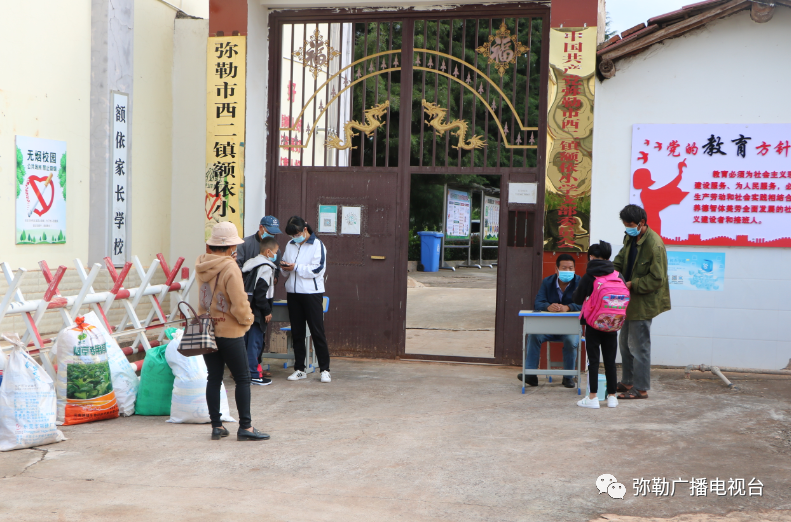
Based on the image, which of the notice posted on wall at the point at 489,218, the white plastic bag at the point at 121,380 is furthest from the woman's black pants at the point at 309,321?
the notice posted on wall at the point at 489,218

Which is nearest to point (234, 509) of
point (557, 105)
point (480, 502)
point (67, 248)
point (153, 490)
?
point (153, 490)

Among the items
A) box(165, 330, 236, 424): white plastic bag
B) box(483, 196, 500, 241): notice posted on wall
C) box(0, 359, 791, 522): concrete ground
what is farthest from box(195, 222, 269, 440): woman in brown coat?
box(483, 196, 500, 241): notice posted on wall

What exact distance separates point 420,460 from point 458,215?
1619 centimetres

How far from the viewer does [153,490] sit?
4242 millimetres

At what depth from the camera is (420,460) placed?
16.0ft

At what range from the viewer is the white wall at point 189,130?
8961mm

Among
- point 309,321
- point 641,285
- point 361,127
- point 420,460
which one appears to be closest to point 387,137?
point 361,127

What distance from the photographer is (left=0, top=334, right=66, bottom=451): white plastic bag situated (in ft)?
16.4

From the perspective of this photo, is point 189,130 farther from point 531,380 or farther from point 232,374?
point 531,380

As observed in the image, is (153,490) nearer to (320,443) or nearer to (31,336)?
(320,443)

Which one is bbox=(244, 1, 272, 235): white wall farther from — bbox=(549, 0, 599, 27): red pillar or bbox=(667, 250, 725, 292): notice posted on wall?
bbox=(667, 250, 725, 292): notice posted on wall

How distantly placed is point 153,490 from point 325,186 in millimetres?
4911

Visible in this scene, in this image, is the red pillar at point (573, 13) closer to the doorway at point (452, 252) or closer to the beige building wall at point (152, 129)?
the beige building wall at point (152, 129)

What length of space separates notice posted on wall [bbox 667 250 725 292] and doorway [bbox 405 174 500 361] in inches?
154
